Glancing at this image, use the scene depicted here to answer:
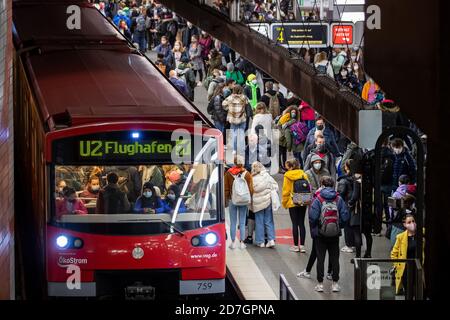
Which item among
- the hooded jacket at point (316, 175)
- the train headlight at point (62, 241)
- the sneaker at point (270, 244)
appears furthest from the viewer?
the sneaker at point (270, 244)

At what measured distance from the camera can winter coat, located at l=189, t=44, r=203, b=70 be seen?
36781mm

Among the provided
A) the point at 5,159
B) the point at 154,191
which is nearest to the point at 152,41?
the point at 154,191

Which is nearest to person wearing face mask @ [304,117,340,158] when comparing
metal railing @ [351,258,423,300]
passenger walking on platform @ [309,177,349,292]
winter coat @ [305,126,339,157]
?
winter coat @ [305,126,339,157]

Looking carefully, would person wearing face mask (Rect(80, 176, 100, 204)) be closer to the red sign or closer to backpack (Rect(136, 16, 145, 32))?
the red sign

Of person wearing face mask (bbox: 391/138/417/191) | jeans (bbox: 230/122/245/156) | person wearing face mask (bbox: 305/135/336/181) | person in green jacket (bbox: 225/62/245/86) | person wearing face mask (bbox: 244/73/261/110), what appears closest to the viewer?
person wearing face mask (bbox: 391/138/417/191)

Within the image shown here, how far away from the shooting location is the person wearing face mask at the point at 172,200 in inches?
520

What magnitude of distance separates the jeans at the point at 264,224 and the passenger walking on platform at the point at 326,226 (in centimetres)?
270

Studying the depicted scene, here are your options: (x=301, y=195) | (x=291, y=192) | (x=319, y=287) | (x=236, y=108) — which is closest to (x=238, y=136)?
(x=236, y=108)

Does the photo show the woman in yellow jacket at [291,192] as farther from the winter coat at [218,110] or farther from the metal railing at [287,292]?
the metal railing at [287,292]

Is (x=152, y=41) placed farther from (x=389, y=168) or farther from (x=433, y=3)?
(x=433, y=3)

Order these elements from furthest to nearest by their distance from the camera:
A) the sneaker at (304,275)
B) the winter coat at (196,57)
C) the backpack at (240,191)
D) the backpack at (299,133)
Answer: the winter coat at (196,57) → the backpack at (299,133) → the backpack at (240,191) → the sneaker at (304,275)

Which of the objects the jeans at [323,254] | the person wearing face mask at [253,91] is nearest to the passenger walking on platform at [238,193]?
the jeans at [323,254]

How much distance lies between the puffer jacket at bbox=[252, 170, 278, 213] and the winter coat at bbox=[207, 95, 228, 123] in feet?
25.8

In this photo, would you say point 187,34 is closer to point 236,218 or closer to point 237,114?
point 237,114
